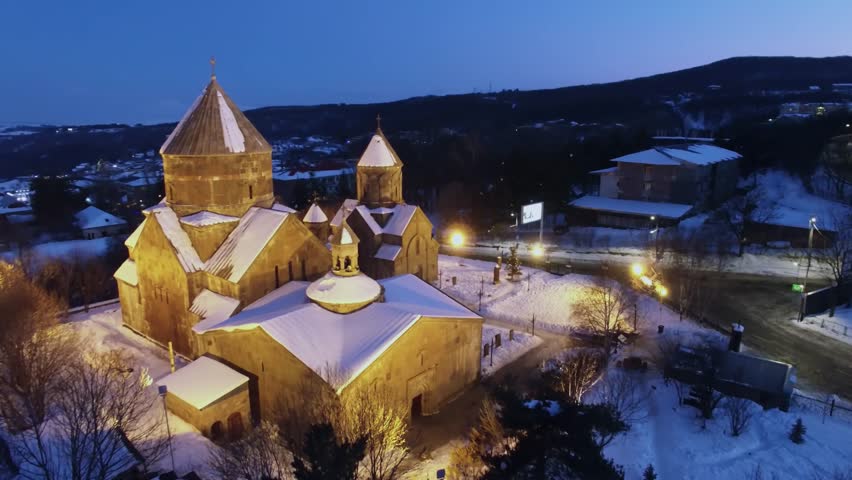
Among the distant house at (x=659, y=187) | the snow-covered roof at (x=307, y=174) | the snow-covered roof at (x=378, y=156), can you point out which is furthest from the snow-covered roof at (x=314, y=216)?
the snow-covered roof at (x=307, y=174)

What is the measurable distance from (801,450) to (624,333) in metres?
8.12

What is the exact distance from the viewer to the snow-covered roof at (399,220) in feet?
88.7

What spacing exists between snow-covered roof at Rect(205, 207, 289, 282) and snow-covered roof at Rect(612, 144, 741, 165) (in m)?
34.0

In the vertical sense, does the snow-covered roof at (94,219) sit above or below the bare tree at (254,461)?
below

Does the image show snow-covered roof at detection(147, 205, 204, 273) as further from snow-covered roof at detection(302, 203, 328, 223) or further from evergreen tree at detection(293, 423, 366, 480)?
evergreen tree at detection(293, 423, 366, 480)

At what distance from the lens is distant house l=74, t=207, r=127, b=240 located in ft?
155

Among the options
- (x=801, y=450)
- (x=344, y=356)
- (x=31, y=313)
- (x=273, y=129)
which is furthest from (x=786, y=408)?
(x=273, y=129)

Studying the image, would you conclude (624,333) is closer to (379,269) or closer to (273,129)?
(379,269)

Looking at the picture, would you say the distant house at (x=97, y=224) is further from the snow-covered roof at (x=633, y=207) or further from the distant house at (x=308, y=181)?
the snow-covered roof at (x=633, y=207)

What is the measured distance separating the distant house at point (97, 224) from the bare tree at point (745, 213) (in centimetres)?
5014

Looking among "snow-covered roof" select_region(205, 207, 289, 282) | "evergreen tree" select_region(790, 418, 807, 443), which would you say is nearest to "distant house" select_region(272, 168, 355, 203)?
"snow-covered roof" select_region(205, 207, 289, 282)

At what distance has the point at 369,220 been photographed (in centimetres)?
2753

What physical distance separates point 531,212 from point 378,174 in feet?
45.3

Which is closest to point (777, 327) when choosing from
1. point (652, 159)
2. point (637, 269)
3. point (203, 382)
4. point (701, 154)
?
point (637, 269)
